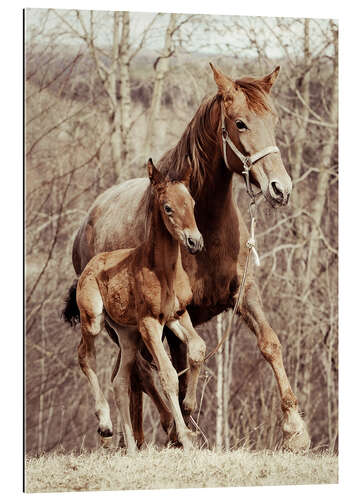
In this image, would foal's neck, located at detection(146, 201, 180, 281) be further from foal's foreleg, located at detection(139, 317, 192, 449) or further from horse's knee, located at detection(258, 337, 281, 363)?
horse's knee, located at detection(258, 337, 281, 363)

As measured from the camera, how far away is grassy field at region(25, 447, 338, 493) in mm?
6004

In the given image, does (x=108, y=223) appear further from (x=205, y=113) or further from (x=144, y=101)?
(x=144, y=101)

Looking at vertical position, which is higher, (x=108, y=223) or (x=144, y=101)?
(x=144, y=101)

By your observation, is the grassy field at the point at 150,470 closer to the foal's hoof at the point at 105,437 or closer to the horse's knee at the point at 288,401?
the foal's hoof at the point at 105,437

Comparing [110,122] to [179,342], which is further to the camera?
[110,122]

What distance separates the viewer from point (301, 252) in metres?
8.68

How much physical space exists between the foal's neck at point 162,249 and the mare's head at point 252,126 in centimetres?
55

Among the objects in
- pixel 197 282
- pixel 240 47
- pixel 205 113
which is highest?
pixel 240 47

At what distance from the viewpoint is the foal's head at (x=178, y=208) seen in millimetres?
5520

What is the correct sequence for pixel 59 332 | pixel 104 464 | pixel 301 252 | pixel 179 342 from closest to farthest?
pixel 104 464 < pixel 179 342 < pixel 59 332 < pixel 301 252

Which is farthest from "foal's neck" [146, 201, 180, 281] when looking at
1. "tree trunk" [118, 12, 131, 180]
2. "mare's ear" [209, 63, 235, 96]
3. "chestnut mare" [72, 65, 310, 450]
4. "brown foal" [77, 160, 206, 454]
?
"tree trunk" [118, 12, 131, 180]
